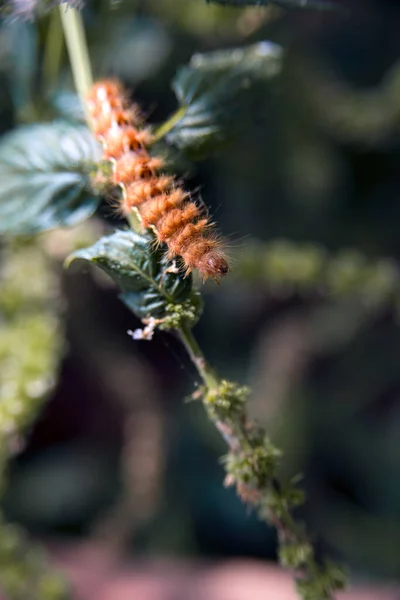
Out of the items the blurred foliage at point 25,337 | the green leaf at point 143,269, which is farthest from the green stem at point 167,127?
the blurred foliage at point 25,337

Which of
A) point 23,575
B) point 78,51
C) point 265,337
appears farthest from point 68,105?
point 265,337

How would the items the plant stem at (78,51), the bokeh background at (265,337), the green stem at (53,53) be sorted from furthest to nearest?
the bokeh background at (265,337) → the green stem at (53,53) → the plant stem at (78,51)

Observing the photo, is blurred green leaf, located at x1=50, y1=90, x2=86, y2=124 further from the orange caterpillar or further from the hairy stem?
the hairy stem

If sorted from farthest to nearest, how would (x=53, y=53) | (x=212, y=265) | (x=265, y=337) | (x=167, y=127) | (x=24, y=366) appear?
(x=265, y=337) → (x=53, y=53) → (x=24, y=366) → (x=167, y=127) → (x=212, y=265)

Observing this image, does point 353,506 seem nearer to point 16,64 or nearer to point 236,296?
point 236,296

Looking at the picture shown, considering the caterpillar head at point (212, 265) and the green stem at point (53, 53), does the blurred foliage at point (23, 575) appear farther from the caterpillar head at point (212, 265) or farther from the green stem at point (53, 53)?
the green stem at point (53, 53)

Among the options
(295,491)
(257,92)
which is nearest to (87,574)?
(295,491)

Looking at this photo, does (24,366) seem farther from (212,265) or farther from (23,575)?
(212,265)
